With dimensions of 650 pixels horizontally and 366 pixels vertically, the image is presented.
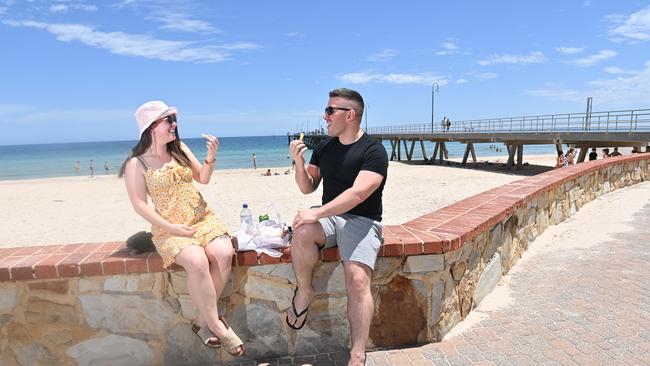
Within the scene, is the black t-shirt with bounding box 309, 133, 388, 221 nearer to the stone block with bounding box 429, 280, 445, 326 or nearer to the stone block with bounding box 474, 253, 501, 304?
the stone block with bounding box 429, 280, 445, 326

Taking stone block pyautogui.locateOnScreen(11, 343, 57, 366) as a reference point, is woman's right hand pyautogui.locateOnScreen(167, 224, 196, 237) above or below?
above

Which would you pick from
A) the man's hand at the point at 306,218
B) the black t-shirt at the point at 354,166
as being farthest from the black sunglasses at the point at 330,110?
the man's hand at the point at 306,218

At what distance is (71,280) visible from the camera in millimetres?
2193

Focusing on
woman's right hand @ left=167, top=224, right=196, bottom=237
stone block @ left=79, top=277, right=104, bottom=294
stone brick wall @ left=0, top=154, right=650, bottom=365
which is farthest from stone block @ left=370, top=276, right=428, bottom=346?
stone block @ left=79, top=277, right=104, bottom=294

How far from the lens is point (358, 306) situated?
7.02 feet

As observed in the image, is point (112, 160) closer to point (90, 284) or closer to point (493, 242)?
point (90, 284)

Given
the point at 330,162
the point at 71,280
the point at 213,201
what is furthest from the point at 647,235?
the point at 213,201

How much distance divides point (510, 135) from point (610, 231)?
19.6 meters

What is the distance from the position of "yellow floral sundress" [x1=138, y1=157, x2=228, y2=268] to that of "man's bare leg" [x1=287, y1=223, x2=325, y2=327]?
0.44 m

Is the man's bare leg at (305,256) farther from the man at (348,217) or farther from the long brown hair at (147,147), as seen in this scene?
the long brown hair at (147,147)

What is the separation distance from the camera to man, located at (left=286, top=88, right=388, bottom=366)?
2.15 metres

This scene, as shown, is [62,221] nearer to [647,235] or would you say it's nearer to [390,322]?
[390,322]

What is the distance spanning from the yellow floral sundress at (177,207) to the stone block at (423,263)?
3.50ft

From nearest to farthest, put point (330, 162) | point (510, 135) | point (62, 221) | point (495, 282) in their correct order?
point (330, 162), point (495, 282), point (62, 221), point (510, 135)
